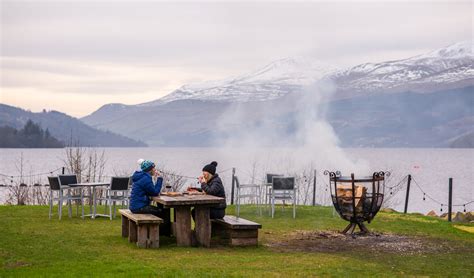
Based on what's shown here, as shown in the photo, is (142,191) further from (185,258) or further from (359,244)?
(359,244)

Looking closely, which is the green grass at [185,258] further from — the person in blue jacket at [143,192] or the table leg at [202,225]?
the person in blue jacket at [143,192]

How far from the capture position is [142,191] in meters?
11.7

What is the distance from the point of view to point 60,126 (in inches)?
6816

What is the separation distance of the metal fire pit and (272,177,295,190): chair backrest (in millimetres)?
3102

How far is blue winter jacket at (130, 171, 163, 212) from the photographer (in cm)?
1165

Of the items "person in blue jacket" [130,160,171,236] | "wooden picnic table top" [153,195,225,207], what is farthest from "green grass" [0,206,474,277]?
"wooden picnic table top" [153,195,225,207]

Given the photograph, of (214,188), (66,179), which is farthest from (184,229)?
(66,179)

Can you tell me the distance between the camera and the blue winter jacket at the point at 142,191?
1165 cm

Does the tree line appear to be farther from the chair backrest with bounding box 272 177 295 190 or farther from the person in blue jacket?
the person in blue jacket

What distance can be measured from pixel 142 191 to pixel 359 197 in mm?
4036

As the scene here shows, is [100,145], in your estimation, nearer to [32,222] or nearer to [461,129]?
[461,129]

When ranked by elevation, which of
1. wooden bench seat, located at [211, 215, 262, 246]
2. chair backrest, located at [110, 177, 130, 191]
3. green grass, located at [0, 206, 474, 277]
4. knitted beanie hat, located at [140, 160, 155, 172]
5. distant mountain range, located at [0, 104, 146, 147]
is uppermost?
distant mountain range, located at [0, 104, 146, 147]

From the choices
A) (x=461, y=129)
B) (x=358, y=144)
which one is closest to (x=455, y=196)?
(x=358, y=144)

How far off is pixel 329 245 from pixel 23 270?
516 cm
